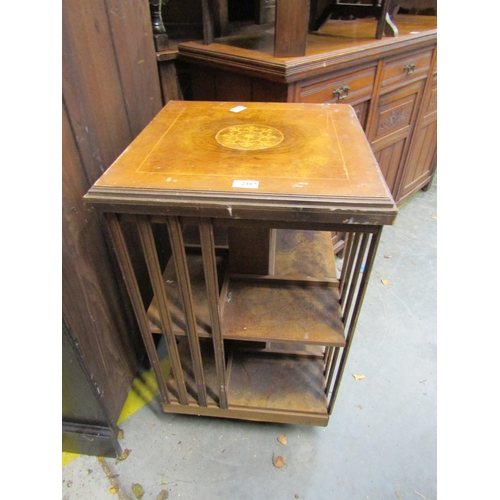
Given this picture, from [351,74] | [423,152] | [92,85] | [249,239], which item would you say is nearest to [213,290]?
[249,239]

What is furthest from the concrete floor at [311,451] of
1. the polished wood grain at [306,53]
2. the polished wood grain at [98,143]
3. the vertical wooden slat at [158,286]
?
the polished wood grain at [306,53]

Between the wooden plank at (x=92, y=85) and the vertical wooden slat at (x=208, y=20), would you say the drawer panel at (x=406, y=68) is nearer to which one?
the vertical wooden slat at (x=208, y=20)

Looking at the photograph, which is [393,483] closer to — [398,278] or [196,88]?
[398,278]

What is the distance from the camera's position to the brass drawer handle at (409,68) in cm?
159

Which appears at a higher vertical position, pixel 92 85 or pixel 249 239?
pixel 92 85

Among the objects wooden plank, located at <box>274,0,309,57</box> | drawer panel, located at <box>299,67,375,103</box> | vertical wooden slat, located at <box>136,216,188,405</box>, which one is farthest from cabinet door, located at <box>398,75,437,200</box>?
vertical wooden slat, located at <box>136,216,188,405</box>

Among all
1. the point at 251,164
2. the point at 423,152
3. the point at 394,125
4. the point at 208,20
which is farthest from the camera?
the point at 423,152

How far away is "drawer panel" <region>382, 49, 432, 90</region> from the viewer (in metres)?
1.51

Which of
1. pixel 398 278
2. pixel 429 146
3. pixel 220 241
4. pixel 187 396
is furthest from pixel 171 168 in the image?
pixel 429 146

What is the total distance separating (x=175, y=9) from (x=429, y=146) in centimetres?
172

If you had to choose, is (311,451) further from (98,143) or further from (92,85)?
(92,85)

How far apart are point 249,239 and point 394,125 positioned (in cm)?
123

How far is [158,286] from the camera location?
894 mm

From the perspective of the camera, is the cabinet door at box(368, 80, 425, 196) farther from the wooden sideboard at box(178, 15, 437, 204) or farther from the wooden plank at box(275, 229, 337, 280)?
the wooden plank at box(275, 229, 337, 280)
